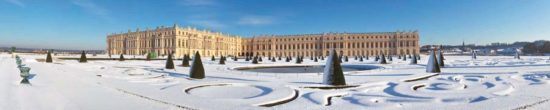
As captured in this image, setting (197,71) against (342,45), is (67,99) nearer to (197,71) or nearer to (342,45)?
(197,71)

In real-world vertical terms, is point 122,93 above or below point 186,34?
below

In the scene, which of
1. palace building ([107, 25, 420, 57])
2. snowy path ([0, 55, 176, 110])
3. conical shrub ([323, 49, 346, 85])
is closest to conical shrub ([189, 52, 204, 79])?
snowy path ([0, 55, 176, 110])

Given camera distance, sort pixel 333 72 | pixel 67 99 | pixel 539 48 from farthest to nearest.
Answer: pixel 539 48 < pixel 333 72 < pixel 67 99

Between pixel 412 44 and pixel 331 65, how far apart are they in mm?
92422

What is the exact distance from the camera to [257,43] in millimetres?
109562

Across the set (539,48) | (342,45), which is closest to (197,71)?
(342,45)

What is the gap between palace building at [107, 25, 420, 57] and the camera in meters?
86.4

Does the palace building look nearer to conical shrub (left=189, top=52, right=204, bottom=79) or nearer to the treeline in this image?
the treeline

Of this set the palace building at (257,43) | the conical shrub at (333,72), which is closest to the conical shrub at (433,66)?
the conical shrub at (333,72)

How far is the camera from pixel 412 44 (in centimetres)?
9575

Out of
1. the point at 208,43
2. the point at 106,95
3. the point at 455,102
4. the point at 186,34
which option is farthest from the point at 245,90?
the point at 208,43

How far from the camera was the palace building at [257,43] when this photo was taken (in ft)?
284

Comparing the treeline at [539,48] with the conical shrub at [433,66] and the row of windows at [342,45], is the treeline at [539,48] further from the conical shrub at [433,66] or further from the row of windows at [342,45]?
the conical shrub at [433,66]

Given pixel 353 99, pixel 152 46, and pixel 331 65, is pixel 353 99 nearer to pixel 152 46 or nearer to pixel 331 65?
pixel 331 65
